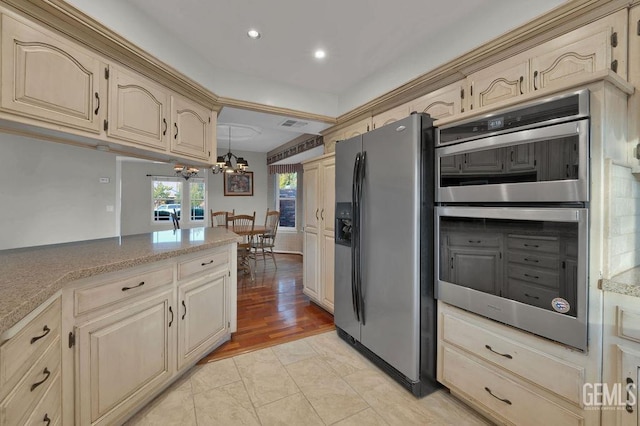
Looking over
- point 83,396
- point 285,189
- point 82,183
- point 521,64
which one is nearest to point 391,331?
point 83,396

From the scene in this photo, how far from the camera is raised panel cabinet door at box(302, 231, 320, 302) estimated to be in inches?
127

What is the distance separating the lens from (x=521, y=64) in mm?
1724

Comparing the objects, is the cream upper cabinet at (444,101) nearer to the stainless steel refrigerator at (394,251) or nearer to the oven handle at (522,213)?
the stainless steel refrigerator at (394,251)

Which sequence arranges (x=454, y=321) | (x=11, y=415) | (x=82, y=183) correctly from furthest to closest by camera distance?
(x=82, y=183) → (x=454, y=321) → (x=11, y=415)

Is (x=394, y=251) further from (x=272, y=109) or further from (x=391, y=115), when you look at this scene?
(x=272, y=109)

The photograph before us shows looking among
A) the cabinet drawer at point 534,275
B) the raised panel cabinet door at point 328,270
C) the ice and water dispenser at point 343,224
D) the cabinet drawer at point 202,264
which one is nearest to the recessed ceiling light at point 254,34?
the ice and water dispenser at point 343,224

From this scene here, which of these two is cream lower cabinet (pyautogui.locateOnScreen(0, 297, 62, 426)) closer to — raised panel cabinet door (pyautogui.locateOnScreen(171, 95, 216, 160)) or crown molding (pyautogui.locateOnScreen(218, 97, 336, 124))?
raised panel cabinet door (pyautogui.locateOnScreen(171, 95, 216, 160))

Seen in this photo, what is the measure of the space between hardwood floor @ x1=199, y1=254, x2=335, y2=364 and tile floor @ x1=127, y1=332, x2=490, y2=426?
25cm

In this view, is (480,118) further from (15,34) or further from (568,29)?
(15,34)

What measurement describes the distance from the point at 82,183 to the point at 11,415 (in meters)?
2.65

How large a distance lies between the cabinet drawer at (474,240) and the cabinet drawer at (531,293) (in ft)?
0.68

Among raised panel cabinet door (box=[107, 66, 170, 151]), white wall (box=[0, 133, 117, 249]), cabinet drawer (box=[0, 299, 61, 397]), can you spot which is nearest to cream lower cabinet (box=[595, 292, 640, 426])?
cabinet drawer (box=[0, 299, 61, 397])

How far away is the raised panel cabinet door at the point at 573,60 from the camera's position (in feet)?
4.62

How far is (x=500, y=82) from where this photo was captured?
5.99ft
